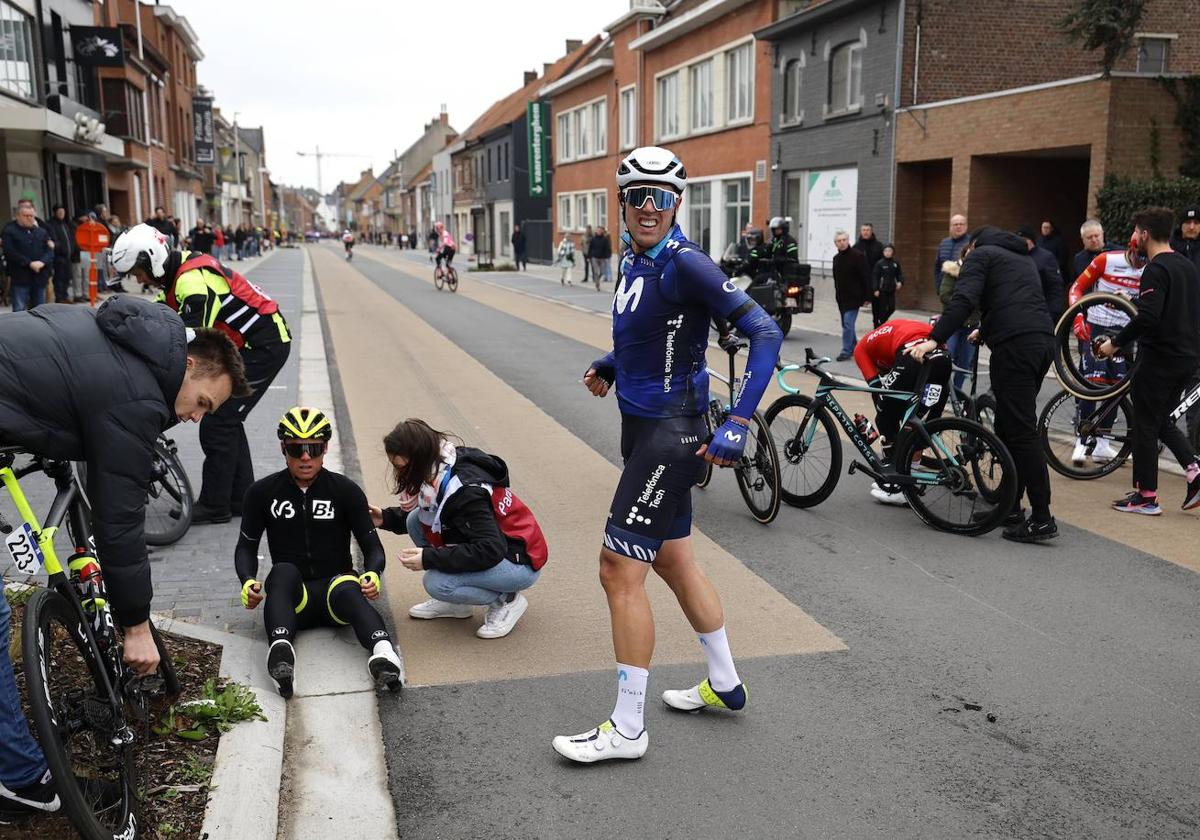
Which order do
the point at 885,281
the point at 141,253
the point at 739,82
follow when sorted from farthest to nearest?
the point at 739,82 → the point at 885,281 → the point at 141,253

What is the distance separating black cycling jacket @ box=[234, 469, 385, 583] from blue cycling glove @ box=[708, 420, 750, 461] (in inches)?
74.7

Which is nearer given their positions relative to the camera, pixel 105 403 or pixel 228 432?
pixel 105 403

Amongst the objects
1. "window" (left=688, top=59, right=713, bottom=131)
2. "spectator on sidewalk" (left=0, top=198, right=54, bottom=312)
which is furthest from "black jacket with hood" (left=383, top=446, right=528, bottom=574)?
"window" (left=688, top=59, right=713, bottom=131)

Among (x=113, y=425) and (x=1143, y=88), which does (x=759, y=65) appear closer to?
(x=1143, y=88)

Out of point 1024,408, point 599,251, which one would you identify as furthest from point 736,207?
point 1024,408

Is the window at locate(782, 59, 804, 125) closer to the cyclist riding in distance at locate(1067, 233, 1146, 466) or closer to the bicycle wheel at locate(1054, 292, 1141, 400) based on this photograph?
the cyclist riding in distance at locate(1067, 233, 1146, 466)

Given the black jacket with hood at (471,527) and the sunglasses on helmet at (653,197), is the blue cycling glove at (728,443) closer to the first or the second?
the sunglasses on helmet at (653,197)

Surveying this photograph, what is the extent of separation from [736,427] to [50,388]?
6.65ft

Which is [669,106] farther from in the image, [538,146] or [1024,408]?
[1024,408]

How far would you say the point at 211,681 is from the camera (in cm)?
403

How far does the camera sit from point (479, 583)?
4.80m

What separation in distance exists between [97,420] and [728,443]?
1.86m

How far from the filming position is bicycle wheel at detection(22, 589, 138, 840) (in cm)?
268

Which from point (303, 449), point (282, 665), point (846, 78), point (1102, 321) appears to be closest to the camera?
point (282, 665)
